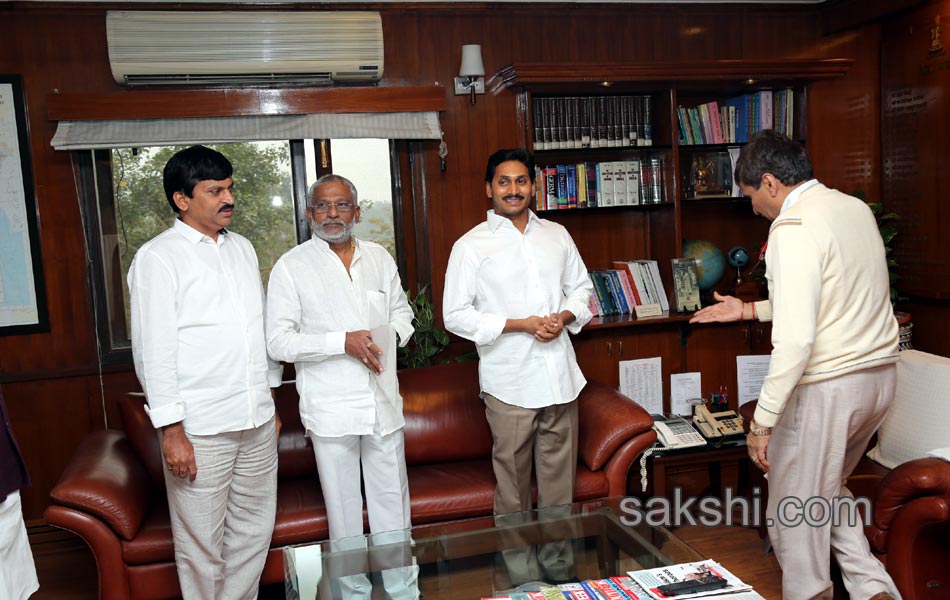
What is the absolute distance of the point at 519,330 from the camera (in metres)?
3.13

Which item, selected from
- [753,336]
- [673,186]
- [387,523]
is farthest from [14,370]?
[753,336]

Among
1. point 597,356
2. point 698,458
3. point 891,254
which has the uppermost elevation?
point 891,254

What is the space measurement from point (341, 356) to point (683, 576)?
55.3 inches

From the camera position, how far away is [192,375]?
269 cm

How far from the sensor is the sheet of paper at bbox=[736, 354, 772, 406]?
175 inches

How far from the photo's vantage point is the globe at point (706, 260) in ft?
15.3

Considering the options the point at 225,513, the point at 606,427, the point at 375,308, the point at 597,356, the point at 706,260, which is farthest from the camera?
the point at 706,260

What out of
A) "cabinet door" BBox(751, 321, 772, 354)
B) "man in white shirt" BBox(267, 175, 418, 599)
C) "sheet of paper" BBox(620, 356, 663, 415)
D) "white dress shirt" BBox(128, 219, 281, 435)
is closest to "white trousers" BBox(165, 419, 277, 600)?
"white dress shirt" BBox(128, 219, 281, 435)

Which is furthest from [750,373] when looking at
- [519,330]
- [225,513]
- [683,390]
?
[225,513]

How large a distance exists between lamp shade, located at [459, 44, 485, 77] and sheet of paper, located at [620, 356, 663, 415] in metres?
1.69

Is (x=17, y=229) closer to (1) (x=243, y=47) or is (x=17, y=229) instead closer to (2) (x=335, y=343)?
(1) (x=243, y=47)

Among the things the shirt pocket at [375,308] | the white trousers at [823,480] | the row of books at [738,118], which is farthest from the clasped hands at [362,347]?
the row of books at [738,118]

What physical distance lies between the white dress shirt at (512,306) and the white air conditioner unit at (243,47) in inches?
56.6

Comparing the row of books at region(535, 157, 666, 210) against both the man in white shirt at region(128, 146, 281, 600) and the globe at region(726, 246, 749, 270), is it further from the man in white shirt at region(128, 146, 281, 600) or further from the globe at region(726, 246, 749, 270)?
the man in white shirt at region(128, 146, 281, 600)
